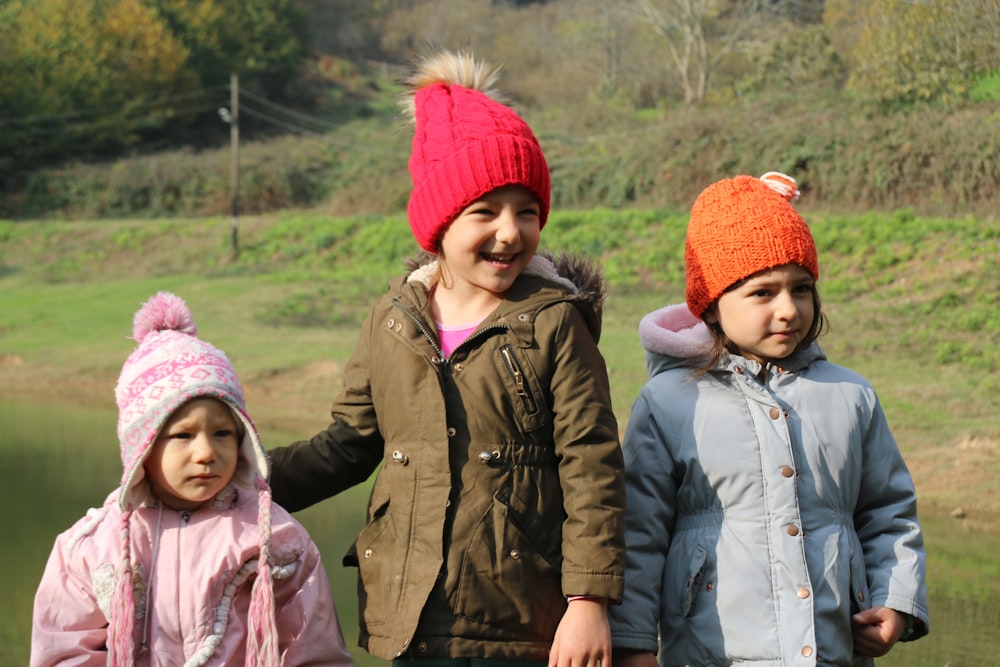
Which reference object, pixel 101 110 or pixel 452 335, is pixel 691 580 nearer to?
pixel 452 335

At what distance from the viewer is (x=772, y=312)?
2.18 m

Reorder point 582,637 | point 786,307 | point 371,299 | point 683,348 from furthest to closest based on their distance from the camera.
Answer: point 371,299 → point 683,348 → point 786,307 → point 582,637

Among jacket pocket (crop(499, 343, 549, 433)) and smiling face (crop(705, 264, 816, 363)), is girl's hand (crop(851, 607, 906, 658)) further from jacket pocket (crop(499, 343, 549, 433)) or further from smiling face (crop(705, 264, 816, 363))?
jacket pocket (crop(499, 343, 549, 433))

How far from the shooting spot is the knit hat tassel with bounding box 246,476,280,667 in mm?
2041

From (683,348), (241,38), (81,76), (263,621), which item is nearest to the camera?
(263,621)

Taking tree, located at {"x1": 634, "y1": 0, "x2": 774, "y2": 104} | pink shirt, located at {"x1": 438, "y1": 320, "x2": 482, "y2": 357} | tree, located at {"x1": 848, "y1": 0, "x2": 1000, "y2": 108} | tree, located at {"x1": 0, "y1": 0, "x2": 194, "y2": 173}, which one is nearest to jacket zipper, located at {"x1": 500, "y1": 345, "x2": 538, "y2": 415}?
pink shirt, located at {"x1": 438, "y1": 320, "x2": 482, "y2": 357}

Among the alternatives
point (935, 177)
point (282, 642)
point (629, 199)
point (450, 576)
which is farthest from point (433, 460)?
point (629, 199)

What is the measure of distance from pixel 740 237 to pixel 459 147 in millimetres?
528

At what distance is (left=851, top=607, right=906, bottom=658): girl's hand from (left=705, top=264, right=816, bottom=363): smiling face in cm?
47

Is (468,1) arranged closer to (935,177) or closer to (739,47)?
(739,47)

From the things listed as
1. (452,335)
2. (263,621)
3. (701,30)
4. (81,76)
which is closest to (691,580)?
(452,335)

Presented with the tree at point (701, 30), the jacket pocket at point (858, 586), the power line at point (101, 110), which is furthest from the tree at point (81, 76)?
the jacket pocket at point (858, 586)

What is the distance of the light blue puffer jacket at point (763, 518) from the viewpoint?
6.71 ft

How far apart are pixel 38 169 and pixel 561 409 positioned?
2383 centimetres
